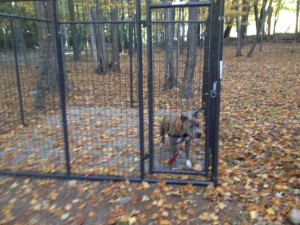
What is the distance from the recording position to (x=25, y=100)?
913cm

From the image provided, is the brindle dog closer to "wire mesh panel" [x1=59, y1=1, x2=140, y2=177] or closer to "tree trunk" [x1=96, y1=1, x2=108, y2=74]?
"wire mesh panel" [x1=59, y1=1, x2=140, y2=177]

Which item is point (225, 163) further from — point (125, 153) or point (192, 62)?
point (192, 62)

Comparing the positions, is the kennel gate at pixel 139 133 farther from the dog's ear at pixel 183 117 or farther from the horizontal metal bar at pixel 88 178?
the dog's ear at pixel 183 117

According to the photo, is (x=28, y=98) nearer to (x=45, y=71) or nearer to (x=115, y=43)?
(x=45, y=71)

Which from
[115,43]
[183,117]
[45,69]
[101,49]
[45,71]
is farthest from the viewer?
[45,71]

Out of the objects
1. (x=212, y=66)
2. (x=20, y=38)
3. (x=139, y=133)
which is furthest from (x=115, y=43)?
(x=20, y=38)

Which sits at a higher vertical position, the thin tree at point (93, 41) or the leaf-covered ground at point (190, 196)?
the thin tree at point (93, 41)

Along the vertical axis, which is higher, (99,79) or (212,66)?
(212,66)

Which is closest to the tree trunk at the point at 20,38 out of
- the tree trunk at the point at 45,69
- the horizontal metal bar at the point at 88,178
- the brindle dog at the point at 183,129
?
the tree trunk at the point at 45,69

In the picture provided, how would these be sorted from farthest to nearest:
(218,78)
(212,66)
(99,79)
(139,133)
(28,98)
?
(28,98) → (99,79) → (139,133) → (212,66) → (218,78)

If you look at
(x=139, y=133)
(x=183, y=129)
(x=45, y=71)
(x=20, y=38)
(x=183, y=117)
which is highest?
(x=20, y=38)

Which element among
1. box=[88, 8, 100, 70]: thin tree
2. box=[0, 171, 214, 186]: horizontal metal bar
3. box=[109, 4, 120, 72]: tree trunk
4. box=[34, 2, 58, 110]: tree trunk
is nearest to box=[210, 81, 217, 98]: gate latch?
box=[0, 171, 214, 186]: horizontal metal bar

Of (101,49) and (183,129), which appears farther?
(101,49)

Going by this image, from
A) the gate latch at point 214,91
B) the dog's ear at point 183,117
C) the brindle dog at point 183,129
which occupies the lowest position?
the brindle dog at point 183,129
